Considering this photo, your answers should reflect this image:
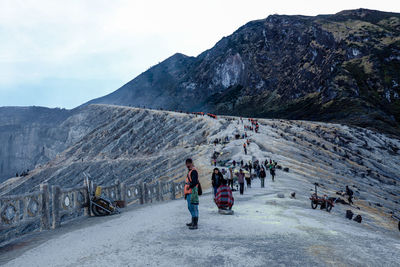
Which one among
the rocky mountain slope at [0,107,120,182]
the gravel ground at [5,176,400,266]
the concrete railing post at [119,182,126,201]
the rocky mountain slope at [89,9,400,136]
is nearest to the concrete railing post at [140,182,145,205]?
the concrete railing post at [119,182,126,201]

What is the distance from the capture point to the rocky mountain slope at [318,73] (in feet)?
389

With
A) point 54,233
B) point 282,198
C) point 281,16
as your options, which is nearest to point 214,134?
point 282,198

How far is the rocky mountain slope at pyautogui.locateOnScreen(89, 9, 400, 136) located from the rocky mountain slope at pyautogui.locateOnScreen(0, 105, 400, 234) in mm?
34077

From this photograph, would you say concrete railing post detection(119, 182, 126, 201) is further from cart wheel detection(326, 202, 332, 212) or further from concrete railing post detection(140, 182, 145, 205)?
cart wheel detection(326, 202, 332, 212)

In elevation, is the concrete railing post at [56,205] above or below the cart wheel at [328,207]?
above

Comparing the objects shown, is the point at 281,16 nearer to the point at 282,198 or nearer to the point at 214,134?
the point at 214,134

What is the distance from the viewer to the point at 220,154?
4472 cm

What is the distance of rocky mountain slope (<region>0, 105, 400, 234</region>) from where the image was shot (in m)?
38.2

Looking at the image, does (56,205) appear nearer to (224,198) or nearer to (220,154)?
(224,198)

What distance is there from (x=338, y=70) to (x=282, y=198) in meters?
132

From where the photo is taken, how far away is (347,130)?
250 feet

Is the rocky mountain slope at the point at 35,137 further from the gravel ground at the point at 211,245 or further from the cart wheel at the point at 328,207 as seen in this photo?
the gravel ground at the point at 211,245

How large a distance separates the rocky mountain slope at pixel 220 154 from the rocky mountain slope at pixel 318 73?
34.1 meters

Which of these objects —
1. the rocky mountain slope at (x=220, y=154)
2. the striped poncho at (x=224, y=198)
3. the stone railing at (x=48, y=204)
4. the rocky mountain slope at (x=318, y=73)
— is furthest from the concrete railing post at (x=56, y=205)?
the rocky mountain slope at (x=318, y=73)
